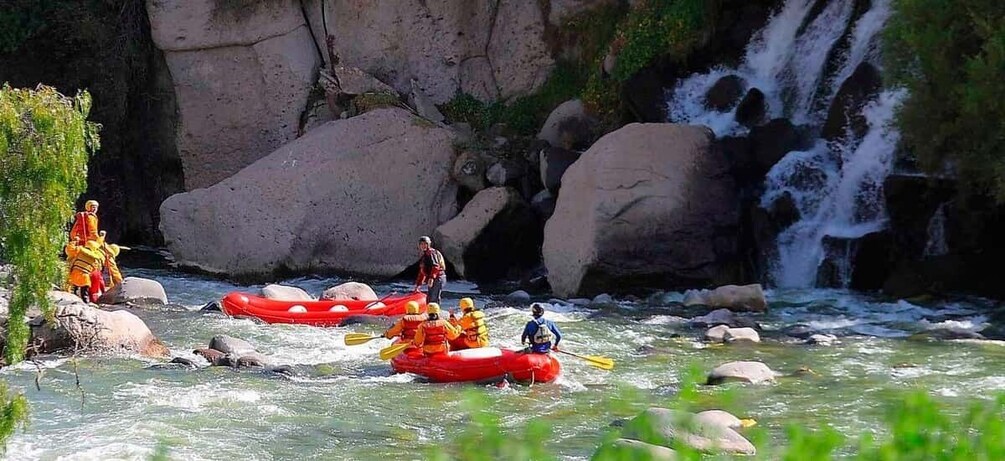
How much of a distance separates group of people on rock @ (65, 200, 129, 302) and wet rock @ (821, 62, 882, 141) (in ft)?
30.3

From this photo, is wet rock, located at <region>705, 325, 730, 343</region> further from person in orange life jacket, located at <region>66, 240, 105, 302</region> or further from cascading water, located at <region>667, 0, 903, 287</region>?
person in orange life jacket, located at <region>66, 240, 105, 302</region>

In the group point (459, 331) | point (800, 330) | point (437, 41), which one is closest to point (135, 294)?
point (459, 331)

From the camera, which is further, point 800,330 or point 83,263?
point 83,263

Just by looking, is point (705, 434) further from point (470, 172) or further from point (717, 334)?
point (470, 172)

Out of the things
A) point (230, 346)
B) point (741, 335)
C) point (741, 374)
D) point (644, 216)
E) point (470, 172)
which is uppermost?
point (470, 172)

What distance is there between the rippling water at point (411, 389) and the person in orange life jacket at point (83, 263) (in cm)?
89

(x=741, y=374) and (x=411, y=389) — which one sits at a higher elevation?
(x=741, y=374)

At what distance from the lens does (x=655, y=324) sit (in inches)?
561

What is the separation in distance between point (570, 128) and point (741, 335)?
7959mm

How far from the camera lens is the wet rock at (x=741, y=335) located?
513 inches

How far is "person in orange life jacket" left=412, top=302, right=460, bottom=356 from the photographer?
11.4 m

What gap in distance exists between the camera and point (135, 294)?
51.7 feet

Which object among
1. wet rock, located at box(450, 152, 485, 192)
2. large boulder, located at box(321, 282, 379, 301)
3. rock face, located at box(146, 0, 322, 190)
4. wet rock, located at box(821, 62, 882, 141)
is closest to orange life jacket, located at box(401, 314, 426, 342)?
large boulder, located at box(321, 282, 379, 301)

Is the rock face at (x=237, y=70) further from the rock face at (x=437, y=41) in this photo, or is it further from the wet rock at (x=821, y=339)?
the wet rock at (x=821, y=339)
